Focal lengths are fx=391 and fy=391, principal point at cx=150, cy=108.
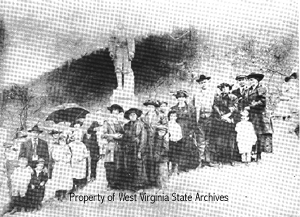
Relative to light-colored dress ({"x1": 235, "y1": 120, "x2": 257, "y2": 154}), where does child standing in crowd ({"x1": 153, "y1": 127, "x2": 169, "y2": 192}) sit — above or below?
below

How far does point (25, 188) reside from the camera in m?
4.71

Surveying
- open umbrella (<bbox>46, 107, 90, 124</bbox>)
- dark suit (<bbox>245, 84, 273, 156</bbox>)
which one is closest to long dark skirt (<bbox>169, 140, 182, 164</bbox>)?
dark suit (<bbox>245, 84, 273, 156</bbox>)

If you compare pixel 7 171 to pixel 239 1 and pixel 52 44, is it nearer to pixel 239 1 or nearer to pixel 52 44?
pixel 52 44

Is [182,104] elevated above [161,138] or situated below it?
above

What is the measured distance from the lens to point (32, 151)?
472 cm

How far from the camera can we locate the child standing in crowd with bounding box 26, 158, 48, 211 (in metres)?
4.69

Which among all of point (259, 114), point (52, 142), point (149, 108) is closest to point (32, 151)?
point (52, 142)

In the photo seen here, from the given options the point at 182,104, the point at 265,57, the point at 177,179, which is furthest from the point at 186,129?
the point at 265,57

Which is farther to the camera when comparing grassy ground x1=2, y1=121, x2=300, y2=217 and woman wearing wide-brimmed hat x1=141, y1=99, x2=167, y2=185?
woman wearing wide-brimmed hat x1=141, y1=99, x2=167, y2=185

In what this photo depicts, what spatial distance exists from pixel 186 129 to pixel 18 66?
2.17 meters

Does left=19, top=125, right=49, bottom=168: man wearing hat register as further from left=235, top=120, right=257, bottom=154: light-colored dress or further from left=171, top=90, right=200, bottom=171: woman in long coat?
left=235, top=120, right=257, bottom=154: light-colored dress

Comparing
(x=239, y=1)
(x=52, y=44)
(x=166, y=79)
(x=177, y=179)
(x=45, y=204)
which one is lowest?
(x=45, y=204)

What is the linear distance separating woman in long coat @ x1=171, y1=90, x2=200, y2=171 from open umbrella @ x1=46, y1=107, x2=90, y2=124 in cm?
112

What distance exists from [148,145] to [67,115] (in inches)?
41.2
